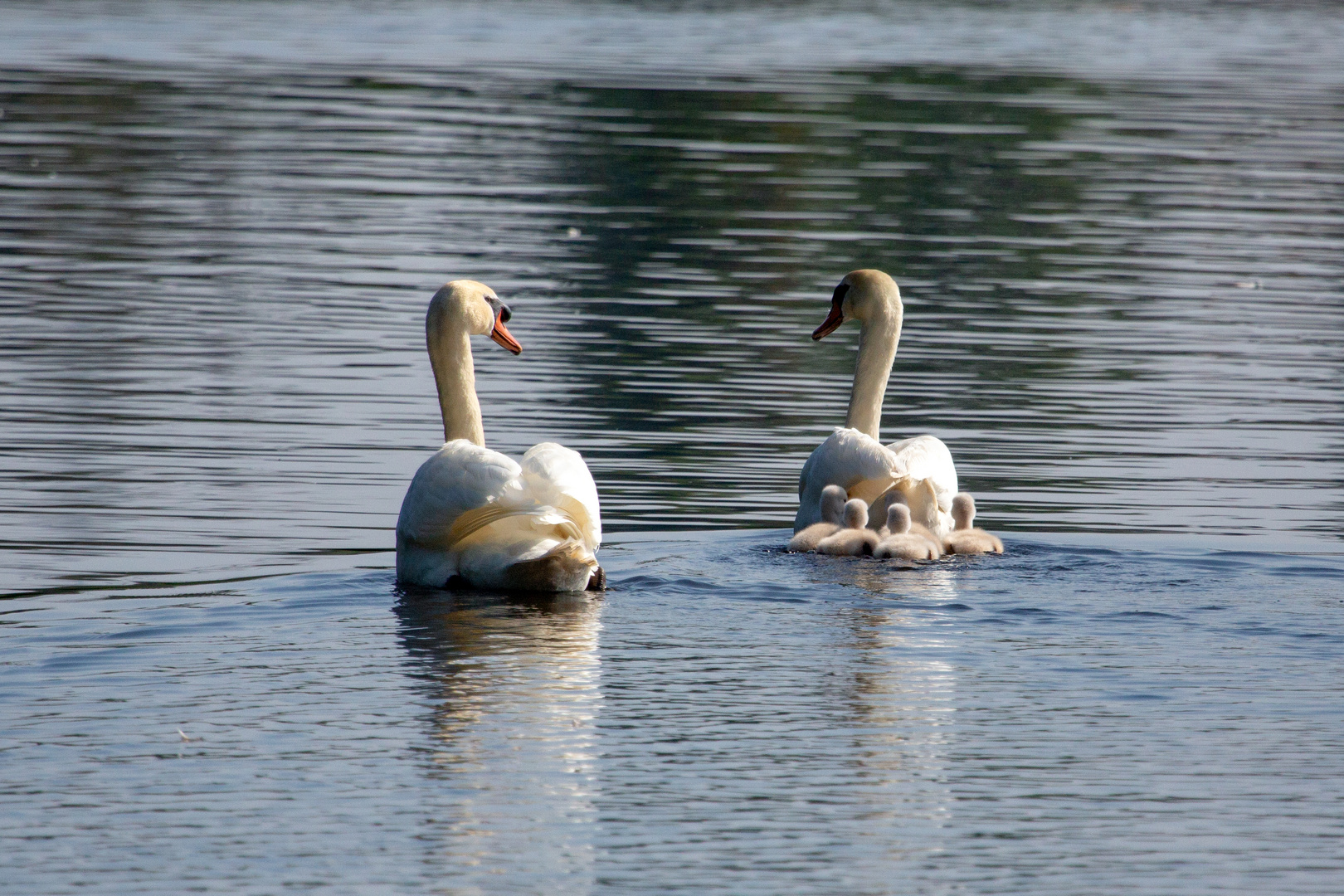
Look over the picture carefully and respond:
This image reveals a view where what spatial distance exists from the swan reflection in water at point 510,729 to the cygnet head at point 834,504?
1.85 meters

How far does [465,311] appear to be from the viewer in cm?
1193


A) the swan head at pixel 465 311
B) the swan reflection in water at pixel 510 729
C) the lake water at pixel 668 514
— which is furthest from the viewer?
the swan head at pixel 465 311

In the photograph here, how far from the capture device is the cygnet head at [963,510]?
11312 mm

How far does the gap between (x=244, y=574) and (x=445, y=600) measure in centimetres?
120

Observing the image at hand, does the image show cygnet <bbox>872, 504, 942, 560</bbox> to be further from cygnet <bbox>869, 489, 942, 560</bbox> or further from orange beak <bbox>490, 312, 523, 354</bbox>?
orange beak <bbox>490, 312, 523, 354</bbox>

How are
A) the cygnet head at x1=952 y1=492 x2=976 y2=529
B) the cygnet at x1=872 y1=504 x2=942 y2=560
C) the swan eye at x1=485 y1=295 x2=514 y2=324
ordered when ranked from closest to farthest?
Answer: the cygnet at x1=872 y1=504 x2=942 y2=560
the cygnet head at x1=952 y1=492 x2=976 y2=529
the swan eye at x1=485 y1=295 x2=514 y2=324

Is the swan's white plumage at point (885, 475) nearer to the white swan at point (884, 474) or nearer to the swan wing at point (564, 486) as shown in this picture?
the white swan at point (884, 474)

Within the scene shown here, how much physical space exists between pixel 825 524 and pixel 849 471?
44cm

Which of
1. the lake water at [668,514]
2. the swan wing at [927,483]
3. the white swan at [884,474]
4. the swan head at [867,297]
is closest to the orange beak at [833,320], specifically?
the swan head at [867,297]

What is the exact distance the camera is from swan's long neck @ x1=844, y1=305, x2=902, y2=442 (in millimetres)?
13289

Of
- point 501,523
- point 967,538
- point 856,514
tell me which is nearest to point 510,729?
point 501,523

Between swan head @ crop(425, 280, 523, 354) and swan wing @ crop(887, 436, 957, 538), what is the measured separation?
2.25m

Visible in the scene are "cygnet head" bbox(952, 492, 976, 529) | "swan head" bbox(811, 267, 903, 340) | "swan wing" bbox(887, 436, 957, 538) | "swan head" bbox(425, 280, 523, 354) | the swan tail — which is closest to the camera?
the swan tail

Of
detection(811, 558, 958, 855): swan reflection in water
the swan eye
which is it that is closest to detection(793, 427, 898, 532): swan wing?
detection(811, 558, 958, 855): swan reflection in water
